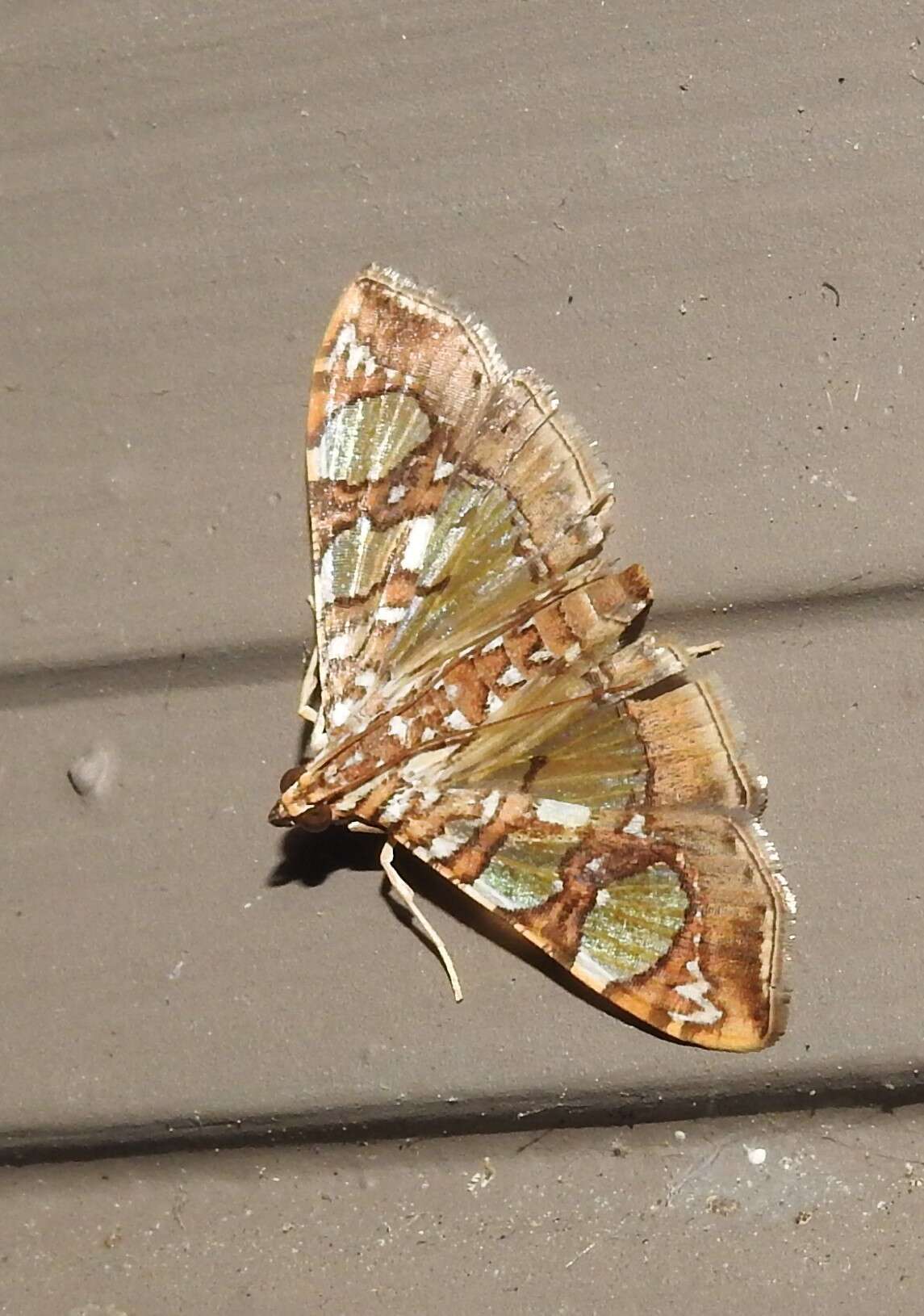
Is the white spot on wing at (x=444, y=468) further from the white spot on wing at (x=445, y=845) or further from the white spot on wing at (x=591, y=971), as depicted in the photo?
the white spot on wing at (x=591, y=971)

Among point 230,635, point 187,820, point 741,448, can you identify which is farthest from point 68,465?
A: point 741,448

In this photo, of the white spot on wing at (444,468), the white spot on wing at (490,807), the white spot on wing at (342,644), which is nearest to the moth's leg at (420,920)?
the white spot on wing at (490,807)

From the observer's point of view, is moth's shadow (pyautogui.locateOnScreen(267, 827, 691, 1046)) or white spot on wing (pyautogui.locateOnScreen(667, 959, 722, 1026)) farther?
moth's shadow (pyautogui.locateOnScreen(267, 827, 691, 1046))

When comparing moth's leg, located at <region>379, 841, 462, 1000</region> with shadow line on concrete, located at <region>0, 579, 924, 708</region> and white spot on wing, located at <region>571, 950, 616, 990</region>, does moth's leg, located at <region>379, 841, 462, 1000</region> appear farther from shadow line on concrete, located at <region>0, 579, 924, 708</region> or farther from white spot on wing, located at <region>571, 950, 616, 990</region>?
shadow line on concrete, located at <region>0, 579, 924, 708</region>

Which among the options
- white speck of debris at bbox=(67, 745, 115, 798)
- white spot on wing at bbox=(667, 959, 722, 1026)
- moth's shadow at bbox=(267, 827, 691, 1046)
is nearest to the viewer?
white spot on wing at bbox=(667, 959, 722, 1026)

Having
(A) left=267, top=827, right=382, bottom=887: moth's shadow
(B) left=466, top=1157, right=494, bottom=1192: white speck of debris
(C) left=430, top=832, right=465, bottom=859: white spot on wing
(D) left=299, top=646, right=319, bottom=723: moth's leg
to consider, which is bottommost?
(B) left=466, top=1157, right=494, bottom=1192: white speck of debris

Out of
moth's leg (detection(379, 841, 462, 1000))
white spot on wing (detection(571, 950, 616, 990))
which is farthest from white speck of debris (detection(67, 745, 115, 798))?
white spot on wing (detection(571, 950, 616, 990))
